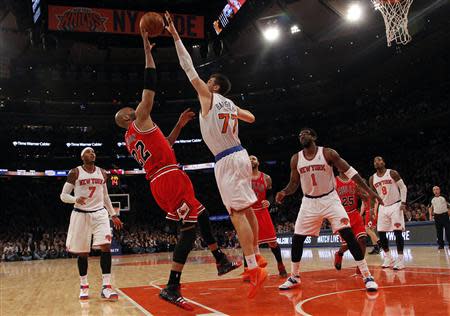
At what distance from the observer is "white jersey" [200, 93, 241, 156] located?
4.89 m

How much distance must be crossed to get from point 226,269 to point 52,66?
1037 inches

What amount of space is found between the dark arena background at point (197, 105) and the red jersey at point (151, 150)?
31.3 feet

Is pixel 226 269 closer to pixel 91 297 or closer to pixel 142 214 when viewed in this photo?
pixel 91 297

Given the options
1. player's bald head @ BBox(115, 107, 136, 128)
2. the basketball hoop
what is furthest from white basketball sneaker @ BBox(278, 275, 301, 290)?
the basketball hoop

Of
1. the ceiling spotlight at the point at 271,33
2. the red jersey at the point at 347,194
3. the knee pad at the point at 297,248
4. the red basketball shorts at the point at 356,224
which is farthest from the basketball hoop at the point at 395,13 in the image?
the ceiling spotlight at the point at 271,33

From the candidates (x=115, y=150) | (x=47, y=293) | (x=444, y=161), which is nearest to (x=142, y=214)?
(x=115, y=150)

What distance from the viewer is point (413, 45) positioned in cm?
2230

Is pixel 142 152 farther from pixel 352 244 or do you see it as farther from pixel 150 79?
pixel 352 244

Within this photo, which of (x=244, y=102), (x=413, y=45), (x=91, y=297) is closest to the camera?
(x=91, y=297)

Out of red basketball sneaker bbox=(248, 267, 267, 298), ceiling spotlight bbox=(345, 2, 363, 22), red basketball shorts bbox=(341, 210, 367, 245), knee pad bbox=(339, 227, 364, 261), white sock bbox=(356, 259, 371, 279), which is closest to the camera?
red basketball sneaker bbox=(248, 267, 267, 298)

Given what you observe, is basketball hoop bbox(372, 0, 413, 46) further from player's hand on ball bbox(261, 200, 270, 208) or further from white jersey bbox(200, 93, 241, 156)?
white jersey bbox(200, 93, 241, 156)

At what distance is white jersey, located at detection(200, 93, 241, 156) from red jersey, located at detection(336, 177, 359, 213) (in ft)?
13.4

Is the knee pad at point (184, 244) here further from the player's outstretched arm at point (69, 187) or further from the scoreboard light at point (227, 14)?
the scoreboard light at point (227, 14)

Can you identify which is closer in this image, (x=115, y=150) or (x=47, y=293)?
(x=47, y=293)
